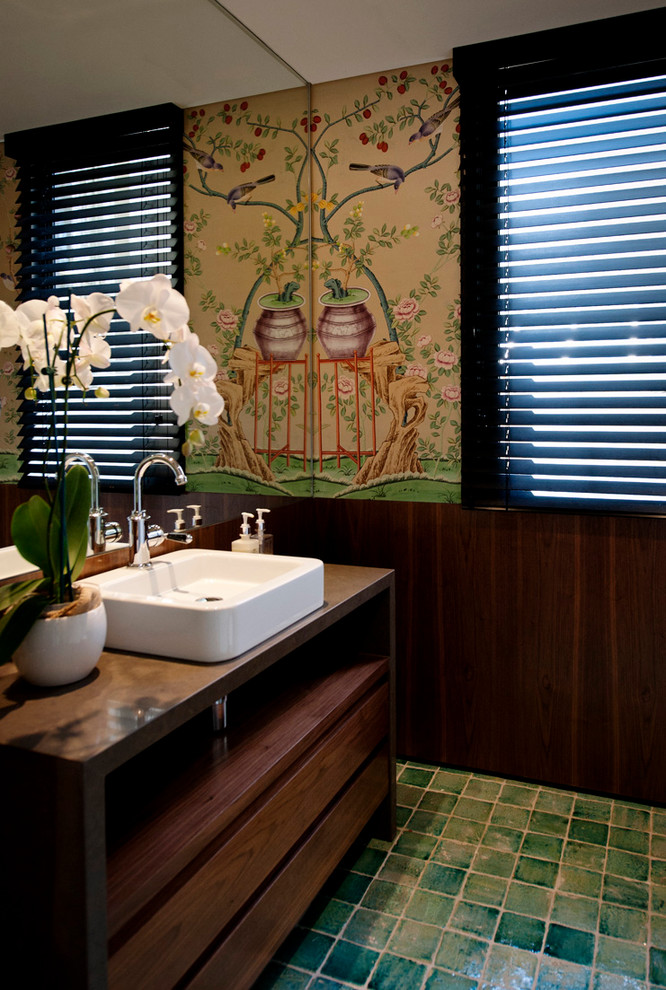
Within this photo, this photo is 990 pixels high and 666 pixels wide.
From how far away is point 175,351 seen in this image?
50.7 inches

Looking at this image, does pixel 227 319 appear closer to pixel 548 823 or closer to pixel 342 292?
pixel 342 292

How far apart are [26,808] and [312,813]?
0.82 meters

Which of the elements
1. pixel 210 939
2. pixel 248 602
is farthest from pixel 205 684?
pixel 210 939

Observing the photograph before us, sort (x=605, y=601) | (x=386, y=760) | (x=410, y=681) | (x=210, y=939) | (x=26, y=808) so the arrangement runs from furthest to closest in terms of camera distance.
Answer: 1. (x=410, y=681)
2. (x=605, y=601)
3. (x=386, y=760)
4. (x=210, y=939)
5. (x=26, y=808)

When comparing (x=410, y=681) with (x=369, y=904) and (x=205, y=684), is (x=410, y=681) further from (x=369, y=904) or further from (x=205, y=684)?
(x=205, y=684)

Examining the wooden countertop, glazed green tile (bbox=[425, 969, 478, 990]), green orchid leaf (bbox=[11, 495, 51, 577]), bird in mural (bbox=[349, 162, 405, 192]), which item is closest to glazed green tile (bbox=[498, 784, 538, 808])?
glazed green tile (bbox=[425, 969, 478, 990])

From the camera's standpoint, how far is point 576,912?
1.95m

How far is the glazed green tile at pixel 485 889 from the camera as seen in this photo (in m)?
2.00

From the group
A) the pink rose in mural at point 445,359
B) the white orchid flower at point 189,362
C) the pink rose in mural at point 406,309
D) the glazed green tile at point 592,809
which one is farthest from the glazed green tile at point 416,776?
the white orchid flower at point 189,362

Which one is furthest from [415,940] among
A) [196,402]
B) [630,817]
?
[196,402]

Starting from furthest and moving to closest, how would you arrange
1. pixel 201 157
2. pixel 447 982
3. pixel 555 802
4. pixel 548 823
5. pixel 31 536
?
pixel 555 802
pixel 548 823
pixel 201 157
pixel 447 982
pixel 31 536

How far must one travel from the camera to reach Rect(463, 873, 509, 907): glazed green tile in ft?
6.55

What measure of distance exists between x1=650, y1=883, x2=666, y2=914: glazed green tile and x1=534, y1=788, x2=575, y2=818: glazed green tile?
37 centimetres

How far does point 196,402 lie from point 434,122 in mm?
1710
